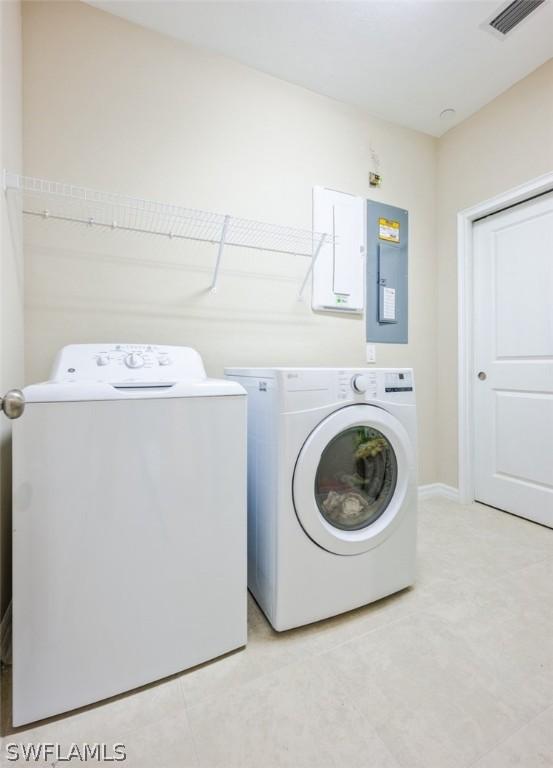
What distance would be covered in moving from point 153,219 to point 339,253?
1030 millimetres

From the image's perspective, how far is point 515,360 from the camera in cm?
201

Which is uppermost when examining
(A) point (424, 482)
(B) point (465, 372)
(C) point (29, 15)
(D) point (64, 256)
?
(C) point (29, 15)

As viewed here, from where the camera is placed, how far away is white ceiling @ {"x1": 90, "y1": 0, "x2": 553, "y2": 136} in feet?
4.84

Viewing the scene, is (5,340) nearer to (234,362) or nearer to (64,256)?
(64,256)

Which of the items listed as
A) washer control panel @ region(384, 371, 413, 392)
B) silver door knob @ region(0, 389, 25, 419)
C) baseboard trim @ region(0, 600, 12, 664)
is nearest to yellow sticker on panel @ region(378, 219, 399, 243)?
washer control panel @ region(384, 371, 413, 392)

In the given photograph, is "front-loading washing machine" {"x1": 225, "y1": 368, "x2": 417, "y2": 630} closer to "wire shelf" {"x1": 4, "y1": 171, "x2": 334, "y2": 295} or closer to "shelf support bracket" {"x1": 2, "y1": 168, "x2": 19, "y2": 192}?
"wire shelf" {"x1": 4, "y1": 171, "x2": 334, "y2": 295}

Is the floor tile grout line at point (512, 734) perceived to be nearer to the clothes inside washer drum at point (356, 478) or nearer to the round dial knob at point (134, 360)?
the clothes inside washer drum at point (356, 478)

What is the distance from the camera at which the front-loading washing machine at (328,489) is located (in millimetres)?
1058

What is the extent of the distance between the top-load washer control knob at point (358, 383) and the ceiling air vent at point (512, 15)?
71.5 inches

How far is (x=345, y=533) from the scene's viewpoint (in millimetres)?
1166

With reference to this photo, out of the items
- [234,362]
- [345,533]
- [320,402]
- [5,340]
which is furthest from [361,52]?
[345,533]

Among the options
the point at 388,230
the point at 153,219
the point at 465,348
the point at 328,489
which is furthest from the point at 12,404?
the point at 465,348

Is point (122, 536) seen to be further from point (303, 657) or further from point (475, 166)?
point (475, 166)

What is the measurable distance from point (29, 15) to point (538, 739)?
115 inches
